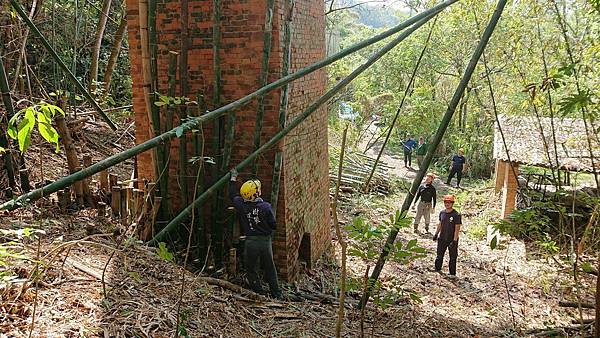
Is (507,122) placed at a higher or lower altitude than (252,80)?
lower

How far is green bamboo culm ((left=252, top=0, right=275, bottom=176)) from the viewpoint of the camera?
427cm

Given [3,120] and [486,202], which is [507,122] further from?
[3,120]

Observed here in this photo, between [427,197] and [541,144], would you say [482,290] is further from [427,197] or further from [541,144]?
[541,144]

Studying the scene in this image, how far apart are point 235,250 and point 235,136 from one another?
120cm

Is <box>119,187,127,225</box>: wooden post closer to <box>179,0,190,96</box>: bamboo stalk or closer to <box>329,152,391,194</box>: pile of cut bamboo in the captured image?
<box>179,0,190,96</box>: bamboo stalk

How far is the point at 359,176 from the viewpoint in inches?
495

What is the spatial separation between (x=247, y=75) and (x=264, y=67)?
0.33 m

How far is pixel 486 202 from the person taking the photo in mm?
12539

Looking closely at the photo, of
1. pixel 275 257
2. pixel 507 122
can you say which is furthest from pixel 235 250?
pixel 507 122

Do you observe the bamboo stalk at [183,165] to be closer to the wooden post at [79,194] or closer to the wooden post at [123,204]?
the wooden post at [123,204]

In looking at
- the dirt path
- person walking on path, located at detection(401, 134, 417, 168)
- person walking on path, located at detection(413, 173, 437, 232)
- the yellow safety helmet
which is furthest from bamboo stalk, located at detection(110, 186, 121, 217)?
person walking on path, located at detection(401, 134, 417, 168)

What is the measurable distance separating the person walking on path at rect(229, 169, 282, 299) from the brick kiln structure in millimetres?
491

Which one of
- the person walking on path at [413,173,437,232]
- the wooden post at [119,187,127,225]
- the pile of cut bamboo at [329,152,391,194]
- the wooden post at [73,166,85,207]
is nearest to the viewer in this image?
the wooden post at [119,187,127,225]

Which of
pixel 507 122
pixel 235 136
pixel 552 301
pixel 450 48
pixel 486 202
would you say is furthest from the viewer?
pixel 450 48
